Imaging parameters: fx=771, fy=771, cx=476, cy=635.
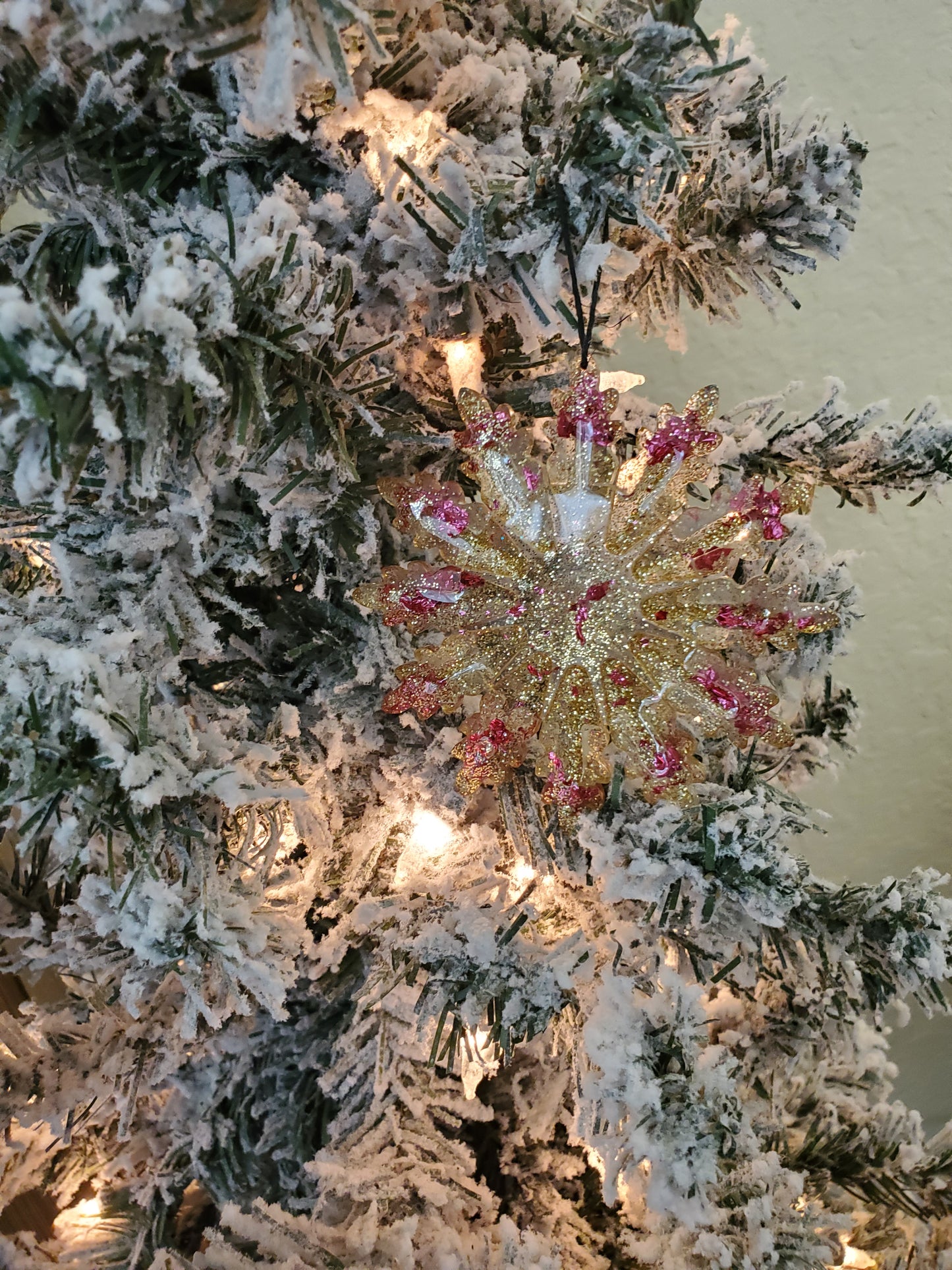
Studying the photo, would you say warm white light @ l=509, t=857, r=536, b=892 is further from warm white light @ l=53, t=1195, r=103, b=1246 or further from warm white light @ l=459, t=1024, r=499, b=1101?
warm white light @ l=53, t=1195, r=103, b=1246

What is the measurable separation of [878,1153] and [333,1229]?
0.39m

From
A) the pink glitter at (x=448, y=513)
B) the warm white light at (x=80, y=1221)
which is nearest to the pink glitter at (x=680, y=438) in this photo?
the pink glitter at (x=448, y=513)

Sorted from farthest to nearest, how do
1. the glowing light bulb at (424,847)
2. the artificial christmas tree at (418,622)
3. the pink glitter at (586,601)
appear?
1. the glowing light bulb at (424,847)
2. the pink glitter at (586,601)
3. the artificial christmas tree at (418,622)

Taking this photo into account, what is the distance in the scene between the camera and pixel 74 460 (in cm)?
27

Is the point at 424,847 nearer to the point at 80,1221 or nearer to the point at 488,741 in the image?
the point at 488,741

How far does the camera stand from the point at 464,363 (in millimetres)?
482

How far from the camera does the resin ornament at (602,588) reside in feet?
1.37

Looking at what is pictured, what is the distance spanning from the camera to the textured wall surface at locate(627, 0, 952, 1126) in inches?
25.2

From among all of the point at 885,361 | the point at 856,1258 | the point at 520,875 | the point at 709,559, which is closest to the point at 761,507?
the point at 709,559

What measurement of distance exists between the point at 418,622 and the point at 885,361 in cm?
55

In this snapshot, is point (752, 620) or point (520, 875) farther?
point (520, 875)

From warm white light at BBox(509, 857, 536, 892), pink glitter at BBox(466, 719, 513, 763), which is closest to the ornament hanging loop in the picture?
pink glitter at BBox(466, 719, 513, 763)

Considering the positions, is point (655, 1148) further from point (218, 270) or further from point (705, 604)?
point (218, 270)

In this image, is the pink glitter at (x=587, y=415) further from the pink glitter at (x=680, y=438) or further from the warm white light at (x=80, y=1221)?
the warm white light at (x=80, y=1221)
